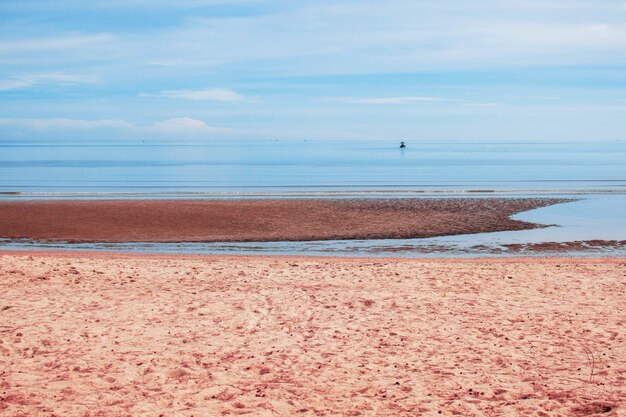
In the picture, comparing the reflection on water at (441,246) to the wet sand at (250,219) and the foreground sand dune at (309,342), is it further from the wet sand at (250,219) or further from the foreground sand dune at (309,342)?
the foreground sand dune at (309,342)

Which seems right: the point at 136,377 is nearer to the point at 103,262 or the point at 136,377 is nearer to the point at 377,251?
the point at 103,262

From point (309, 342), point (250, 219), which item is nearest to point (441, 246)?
point (250, 219)

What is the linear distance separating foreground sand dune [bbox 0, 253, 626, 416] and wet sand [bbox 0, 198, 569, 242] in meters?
11.2

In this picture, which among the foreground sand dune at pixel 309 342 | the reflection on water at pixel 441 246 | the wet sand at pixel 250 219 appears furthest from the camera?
the wet sand at pixel 250 219

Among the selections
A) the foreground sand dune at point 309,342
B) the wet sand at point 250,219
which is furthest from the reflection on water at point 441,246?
the foreground sand dune at point 309,342

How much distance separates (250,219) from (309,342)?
69.6ft

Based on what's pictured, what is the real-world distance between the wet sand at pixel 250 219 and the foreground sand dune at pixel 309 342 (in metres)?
11.2

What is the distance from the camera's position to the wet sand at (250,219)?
89.0 ft

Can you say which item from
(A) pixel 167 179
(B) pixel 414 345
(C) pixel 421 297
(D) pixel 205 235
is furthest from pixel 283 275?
(A) pixel 167 179

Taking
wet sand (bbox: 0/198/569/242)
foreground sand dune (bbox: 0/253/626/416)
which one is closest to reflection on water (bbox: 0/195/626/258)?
wet sand (bbox: 0/198/569/242)

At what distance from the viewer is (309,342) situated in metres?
9.89

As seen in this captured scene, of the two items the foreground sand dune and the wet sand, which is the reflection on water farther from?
the foreground sand dune

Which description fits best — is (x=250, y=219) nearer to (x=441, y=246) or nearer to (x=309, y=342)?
(x=441, y=246)

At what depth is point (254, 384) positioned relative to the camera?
809cm
